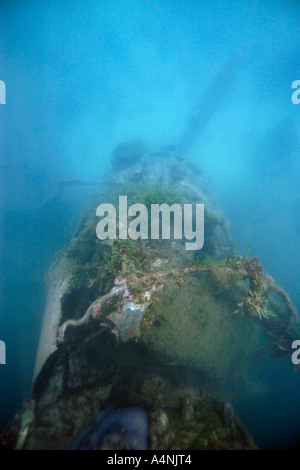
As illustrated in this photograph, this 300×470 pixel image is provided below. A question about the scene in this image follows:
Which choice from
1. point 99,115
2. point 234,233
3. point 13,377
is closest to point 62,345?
point 13,377

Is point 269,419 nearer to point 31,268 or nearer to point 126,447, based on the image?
point 126,447

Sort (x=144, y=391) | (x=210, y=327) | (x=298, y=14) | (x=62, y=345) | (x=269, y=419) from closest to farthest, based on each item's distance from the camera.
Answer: (x=144, y=391) → (x=62, y=345) → (x=210, y=327) → (x=269, y=419) → (x=298, y=14)

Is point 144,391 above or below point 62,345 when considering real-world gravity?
below

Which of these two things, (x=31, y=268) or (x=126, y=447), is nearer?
(x=126, y=447)

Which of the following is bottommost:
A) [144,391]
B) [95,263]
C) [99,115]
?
[144,391]
